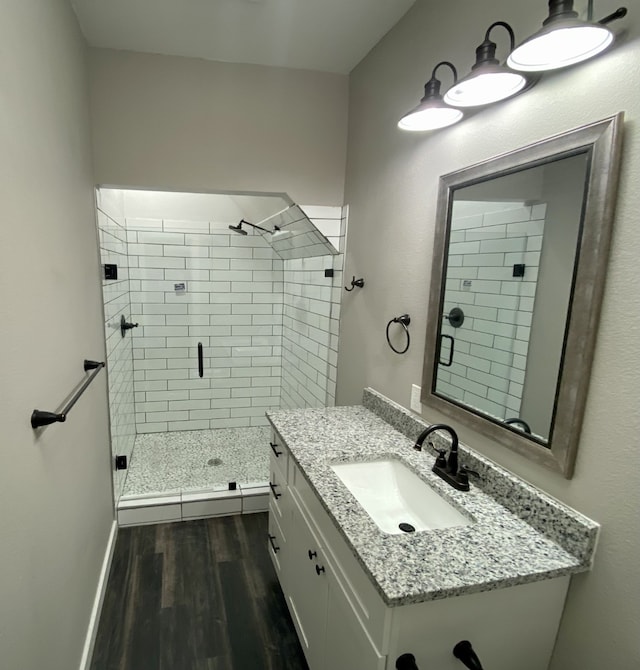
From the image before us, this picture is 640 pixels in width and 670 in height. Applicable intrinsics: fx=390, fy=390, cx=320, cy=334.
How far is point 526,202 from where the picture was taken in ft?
3.68

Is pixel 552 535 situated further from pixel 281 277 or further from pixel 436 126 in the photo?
pixel 281 277

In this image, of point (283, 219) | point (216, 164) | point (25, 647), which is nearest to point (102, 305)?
point (216, 164)

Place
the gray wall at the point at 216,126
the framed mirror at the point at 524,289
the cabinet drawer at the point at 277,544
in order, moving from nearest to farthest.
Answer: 1. the framed mirror at the point at 524,289
2. the cabinet drawer at the point at 277,544
3. the gray wall at the point at 216,126

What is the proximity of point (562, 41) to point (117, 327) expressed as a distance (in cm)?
261

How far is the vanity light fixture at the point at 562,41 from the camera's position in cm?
81

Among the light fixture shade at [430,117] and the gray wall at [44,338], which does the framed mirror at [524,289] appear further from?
the gray wall at [44,338]

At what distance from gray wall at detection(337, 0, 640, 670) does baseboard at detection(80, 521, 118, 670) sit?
1569 mm

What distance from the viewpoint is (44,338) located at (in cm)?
114

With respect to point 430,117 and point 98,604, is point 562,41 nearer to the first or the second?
point 430,117

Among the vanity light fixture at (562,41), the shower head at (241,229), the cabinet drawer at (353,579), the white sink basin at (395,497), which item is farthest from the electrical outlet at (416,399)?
the shower head at (241,229)

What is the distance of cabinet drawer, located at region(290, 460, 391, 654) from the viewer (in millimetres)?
878

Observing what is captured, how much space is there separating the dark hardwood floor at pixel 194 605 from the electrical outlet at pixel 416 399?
1132mm

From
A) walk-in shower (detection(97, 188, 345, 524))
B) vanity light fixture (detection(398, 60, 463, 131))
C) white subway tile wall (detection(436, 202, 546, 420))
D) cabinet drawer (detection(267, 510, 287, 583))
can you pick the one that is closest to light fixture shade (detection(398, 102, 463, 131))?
vanity light fixture (detection(398, 60, 463, 131))

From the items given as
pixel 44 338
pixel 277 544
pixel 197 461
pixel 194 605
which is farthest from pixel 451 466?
pixel 197 461
